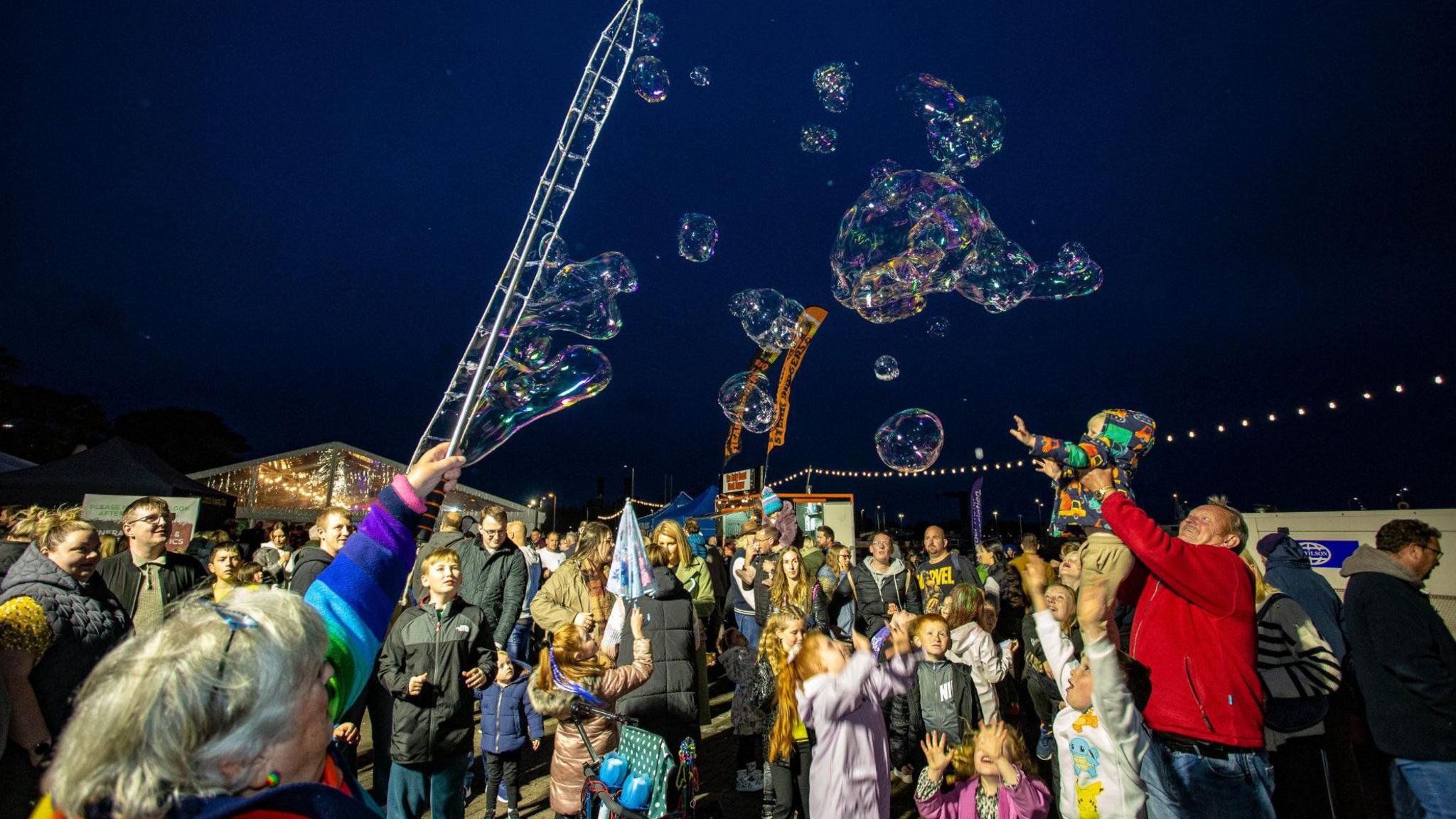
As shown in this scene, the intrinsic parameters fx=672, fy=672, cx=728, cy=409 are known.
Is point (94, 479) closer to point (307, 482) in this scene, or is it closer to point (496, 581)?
point (496, 581)

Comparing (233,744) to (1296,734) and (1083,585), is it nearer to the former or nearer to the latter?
(1083,585)

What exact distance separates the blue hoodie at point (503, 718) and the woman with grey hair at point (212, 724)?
14.0ft

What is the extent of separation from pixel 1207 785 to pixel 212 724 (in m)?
3.83

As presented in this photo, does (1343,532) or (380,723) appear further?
(1343,532)

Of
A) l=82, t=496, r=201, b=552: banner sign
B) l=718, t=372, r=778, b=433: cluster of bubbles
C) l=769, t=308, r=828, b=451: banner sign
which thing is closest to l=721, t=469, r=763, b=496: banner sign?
l=769, t=308, r=828, b=451: banner sign

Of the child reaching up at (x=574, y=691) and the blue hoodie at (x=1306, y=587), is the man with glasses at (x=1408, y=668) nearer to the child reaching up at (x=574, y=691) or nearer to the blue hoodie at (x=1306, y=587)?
the blue hoodie at (x=1306, y=587)

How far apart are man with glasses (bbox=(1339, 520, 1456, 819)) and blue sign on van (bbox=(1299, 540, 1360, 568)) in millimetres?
8333

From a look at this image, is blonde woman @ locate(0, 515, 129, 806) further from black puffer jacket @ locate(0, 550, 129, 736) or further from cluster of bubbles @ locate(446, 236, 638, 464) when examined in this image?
cluster of bubbles @ locate(446, 236, 638, 464)

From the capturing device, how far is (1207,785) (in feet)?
10.1

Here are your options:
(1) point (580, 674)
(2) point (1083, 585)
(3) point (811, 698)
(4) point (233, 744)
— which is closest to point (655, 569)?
(1) point (580, 674)

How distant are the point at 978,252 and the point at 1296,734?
18.8 feet

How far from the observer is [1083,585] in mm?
3061

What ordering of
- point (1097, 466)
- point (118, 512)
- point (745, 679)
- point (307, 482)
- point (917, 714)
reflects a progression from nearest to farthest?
point (1097, 466)
point (917, 714)
point (745, 679)
point (118, 512)
point (307, 482)

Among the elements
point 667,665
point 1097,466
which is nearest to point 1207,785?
point 1097,466
